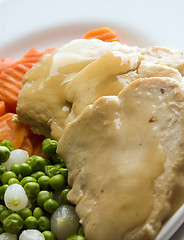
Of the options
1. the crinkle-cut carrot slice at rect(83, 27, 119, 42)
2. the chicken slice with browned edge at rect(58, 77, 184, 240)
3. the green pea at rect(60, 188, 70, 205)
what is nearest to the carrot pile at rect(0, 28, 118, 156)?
the crinkle-cut carrot slice at rect(83, 27, 119, 42)

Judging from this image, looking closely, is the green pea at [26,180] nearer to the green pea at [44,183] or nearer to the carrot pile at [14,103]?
the green pea at [44,183]

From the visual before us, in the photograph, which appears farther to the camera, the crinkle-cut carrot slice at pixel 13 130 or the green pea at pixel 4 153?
the crinkle-cut carrot slice at pixel 13 130

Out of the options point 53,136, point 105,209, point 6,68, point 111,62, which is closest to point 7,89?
point 6,68

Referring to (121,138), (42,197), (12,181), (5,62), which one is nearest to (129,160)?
(121,138)

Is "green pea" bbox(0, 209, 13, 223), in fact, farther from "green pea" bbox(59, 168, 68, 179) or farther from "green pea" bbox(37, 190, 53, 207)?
"green pea" bbox(59, 168, 68, 179)

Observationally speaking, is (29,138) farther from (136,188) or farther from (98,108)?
(136,188)

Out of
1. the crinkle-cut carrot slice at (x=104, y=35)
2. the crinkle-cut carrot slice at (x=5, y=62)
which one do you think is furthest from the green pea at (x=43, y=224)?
the crinkle-cut carrot slice at (x=104, y=35)

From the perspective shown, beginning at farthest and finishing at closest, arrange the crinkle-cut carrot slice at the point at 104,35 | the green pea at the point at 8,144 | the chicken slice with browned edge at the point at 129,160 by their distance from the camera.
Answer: the crinkle-cut carrot slice at the point at 104,35 → the green pea at the point at 8,144 → the chicken slice with browned edge at the point at 129,160
